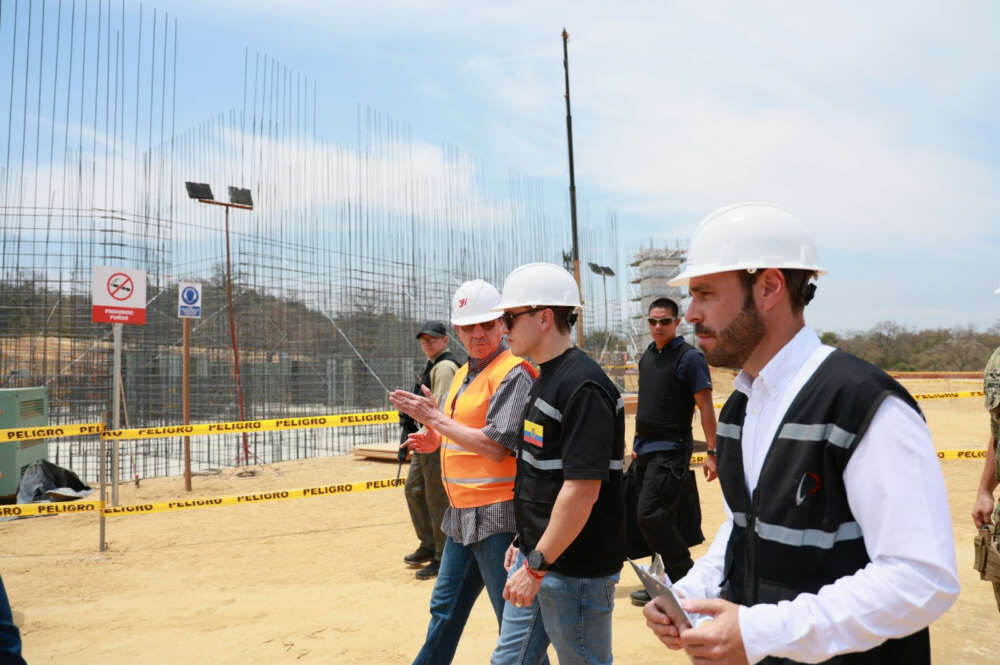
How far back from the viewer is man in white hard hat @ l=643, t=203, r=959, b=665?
1195 mm

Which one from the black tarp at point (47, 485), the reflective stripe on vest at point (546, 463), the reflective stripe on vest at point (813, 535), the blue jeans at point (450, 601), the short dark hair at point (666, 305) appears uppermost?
A: the short dark hair at point (666, 305)

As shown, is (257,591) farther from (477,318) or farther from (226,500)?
(477,318)

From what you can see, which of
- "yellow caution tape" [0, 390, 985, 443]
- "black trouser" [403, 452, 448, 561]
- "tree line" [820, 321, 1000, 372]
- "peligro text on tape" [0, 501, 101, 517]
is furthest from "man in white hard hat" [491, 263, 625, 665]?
"tree line" [820, 321, 1000, 372]

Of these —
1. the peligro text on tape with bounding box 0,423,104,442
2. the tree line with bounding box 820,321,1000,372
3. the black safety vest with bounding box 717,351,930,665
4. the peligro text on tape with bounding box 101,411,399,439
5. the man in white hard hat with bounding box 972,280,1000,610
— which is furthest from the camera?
the tree line with bounding box 820,321,1000,372

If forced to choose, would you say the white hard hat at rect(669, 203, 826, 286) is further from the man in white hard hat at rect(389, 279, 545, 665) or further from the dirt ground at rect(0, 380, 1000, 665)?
the dirt ground at rect(0, 380, 1000, 665)

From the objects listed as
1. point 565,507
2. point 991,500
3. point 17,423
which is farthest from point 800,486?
point 17,423

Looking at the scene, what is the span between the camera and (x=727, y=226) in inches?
61.7

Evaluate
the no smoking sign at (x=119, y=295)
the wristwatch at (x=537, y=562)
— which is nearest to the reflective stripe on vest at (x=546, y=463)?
the wristwatch at (x=537, y=562)

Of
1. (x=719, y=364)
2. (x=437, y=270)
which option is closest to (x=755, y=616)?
(x=719, y=364)

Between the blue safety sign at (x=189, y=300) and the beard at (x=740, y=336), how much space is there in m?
9.12

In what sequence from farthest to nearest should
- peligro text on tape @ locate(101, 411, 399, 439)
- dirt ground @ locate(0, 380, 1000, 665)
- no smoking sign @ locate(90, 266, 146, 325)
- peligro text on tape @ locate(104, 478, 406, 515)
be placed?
no smoking sign @ locate(90, 266, 146, 325) → peligro text on tape @ locate(101, 411, 399, 439) → peligro text on tape @ locate(104, 478, 406, 515) → dirt ground @ locate(0, 380, 1000, 665)

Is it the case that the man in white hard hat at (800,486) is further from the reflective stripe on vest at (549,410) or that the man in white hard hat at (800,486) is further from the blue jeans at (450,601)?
the blue jeans at (450,601)

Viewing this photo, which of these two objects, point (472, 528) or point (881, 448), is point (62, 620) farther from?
point (881, 448)

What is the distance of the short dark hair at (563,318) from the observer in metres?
2.82
